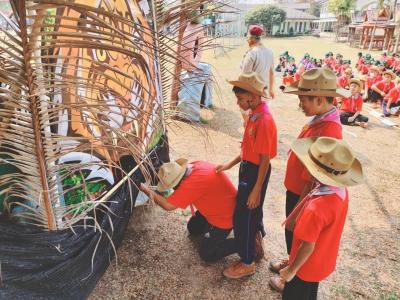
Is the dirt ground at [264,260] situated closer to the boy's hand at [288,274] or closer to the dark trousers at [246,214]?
the dark trousers at [246,214]

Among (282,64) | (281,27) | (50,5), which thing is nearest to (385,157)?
(50,5)

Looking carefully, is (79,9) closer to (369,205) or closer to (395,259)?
(395,259)

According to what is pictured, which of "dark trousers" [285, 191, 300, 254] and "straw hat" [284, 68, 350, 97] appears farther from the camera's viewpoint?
"dark trousers" [285, 191, 300, 254]

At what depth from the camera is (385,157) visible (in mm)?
5754

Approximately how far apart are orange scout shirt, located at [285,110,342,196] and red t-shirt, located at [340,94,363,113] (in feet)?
18.5

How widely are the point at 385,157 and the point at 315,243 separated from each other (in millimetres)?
4744

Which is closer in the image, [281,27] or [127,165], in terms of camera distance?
[127,165]

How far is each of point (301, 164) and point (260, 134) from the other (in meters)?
0.37

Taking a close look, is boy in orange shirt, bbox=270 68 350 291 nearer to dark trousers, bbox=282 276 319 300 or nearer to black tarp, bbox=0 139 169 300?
dark trousers, bbox=282 276 319 300

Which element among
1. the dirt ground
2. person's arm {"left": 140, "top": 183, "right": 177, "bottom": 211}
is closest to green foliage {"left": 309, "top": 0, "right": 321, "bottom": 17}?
the dirt ground

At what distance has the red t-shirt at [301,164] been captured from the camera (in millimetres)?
2207

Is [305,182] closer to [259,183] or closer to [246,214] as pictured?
[259,183]

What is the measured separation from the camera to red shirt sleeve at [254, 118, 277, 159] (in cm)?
243

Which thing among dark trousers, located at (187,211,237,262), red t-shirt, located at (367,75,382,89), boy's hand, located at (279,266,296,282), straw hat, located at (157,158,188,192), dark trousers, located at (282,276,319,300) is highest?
straw hat, located at (157,158,188,192)
